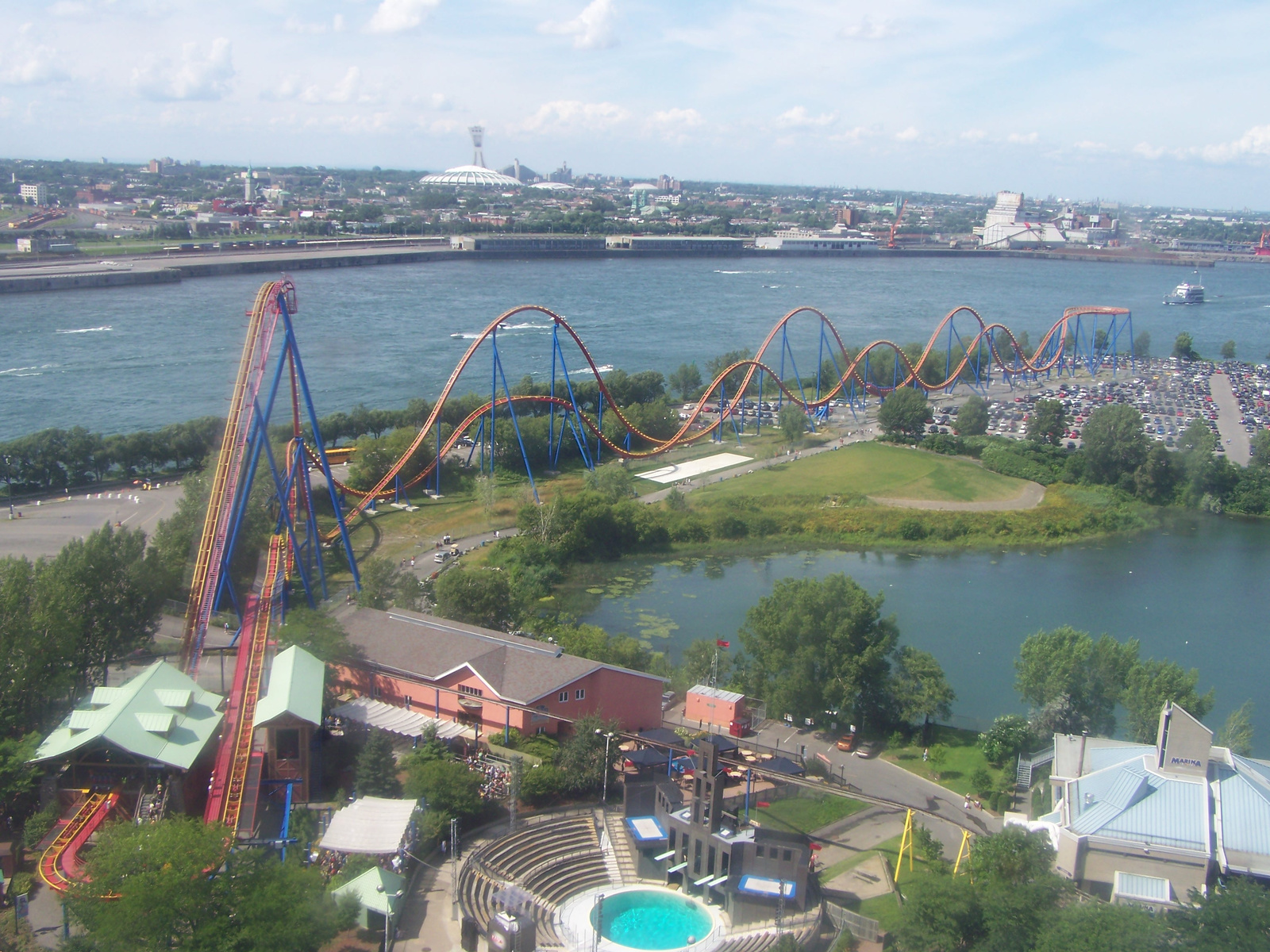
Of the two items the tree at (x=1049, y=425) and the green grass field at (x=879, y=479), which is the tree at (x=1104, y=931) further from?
the tree at (x=1049, y=425)

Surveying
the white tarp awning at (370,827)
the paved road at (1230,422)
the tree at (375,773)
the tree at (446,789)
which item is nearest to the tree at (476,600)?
the tree at (375,773)

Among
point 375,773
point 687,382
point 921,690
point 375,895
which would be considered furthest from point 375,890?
point 687,382

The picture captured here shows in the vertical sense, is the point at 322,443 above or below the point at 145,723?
above

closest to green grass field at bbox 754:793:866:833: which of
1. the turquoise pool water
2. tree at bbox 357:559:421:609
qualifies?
the turquoise pool water

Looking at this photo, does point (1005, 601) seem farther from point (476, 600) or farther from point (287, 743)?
point (287, 743)

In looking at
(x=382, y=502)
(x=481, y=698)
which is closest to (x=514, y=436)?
A: (x=382, y=502)

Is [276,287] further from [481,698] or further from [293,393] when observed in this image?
[481,698]
